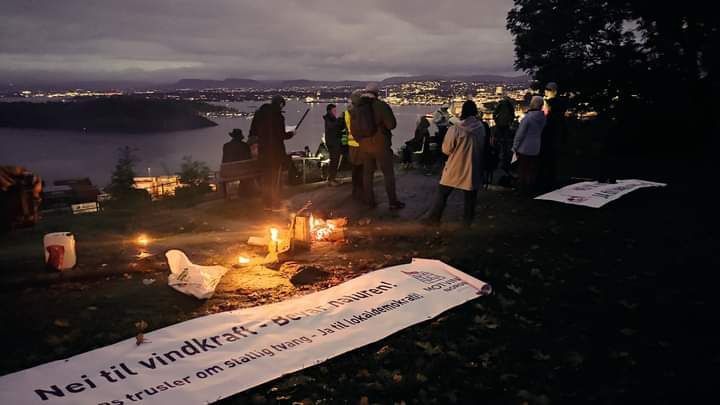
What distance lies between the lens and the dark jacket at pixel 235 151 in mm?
11562

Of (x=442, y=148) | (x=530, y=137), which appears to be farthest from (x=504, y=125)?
(x=442, y=148)

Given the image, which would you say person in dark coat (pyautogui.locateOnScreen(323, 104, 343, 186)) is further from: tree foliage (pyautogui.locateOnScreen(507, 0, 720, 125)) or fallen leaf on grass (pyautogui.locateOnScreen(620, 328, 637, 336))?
tree foliage (pyautogui.locateOnScreen(507, 0, 720, 125))

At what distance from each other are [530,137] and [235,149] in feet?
21.8

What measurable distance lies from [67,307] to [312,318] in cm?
293

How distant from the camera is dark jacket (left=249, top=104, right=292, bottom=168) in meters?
10.1

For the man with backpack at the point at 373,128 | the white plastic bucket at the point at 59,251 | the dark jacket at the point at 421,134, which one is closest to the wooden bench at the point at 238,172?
the man with backpack at the point at 373,128

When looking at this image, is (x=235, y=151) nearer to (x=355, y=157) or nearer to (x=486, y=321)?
(x=355, y=157)

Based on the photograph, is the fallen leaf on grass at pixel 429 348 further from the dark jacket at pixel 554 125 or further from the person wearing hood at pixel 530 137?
the dark jacket at pixel 554 125

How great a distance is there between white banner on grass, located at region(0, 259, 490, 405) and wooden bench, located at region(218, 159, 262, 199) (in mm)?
5609


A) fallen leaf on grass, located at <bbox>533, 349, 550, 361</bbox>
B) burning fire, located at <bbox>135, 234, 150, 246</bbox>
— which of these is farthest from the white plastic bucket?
fallen leaf on grass, located at <bbox>533, 349, 550, 361</bbox>

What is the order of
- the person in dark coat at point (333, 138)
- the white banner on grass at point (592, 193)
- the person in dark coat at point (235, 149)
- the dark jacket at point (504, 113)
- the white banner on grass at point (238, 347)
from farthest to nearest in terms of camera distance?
the dark jacket at point (504, 113), the person in dark coat at point (333, 138), the person in dark coat at point (235, 149), the white banner on grass at point (592, 193), the white banner on grass at point (238, 347)

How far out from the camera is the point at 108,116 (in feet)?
524

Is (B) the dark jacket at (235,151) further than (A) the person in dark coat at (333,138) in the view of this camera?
No

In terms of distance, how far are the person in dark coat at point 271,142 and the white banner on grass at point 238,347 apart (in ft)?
15.5
